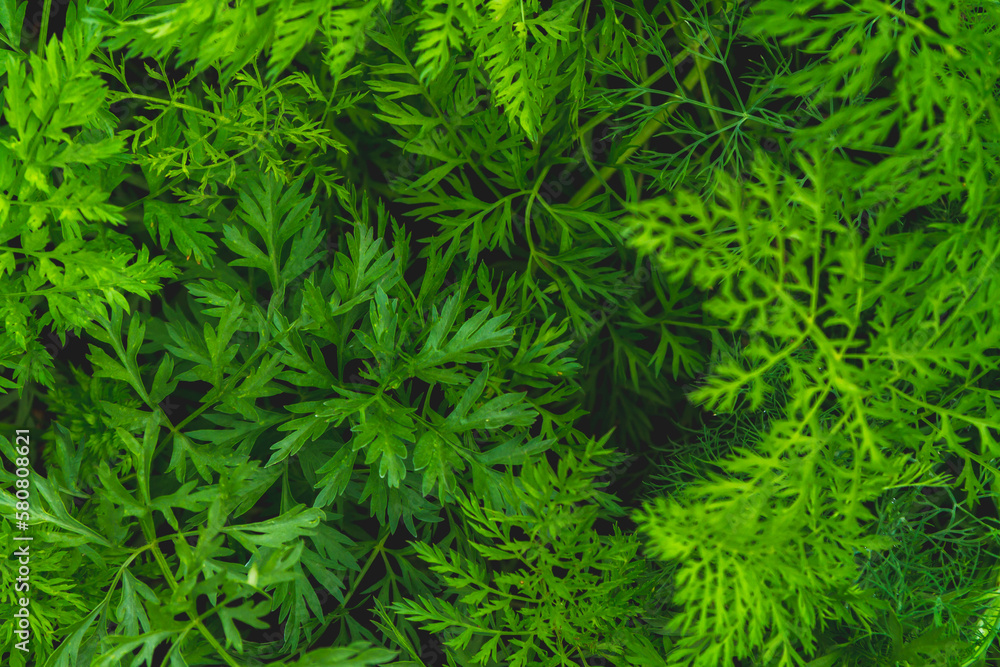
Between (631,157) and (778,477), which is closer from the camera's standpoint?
(778,477)

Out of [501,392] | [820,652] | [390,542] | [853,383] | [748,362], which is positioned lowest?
[820,652]

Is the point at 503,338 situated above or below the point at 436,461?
above

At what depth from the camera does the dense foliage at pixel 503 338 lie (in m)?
0.85

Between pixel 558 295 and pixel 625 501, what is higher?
pixel 558 295

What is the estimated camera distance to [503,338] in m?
1.10

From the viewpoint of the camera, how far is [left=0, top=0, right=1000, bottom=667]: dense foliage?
85cm

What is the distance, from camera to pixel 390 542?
4.65ft

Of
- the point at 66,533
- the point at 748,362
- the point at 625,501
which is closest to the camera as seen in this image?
the point at 66,533

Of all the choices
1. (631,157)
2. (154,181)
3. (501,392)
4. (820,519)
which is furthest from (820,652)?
(154,181)

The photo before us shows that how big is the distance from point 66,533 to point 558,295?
0.87 m

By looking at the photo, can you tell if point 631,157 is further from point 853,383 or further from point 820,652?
point 820,652

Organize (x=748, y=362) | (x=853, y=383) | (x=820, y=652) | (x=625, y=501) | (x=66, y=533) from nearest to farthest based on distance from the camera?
(x=853, y=383) → (x=66, y=533) → (x=820, y=652) → (x=748, y=362) → (x=625, y=501)

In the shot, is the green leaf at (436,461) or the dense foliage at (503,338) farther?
the green leaf at (436,461)

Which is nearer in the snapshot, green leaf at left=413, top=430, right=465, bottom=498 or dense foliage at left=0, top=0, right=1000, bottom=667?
dense foliage at left=0, top=0, right=1000, bottom=667
